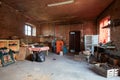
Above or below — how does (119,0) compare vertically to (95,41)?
above

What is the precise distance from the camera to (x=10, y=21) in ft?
22.1

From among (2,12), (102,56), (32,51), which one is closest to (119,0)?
(102,56)

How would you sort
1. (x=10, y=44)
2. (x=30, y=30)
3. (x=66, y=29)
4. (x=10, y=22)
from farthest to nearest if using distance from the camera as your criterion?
(x=66, y=29)
(x=30, y=30)
(x=10, y=22)
(x=10, y=44)

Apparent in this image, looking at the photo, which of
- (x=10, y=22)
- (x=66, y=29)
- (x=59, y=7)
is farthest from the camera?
(x=66, y=29)

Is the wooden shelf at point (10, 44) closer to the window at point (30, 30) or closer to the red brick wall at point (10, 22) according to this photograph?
the red brick wall at point (10, 22)

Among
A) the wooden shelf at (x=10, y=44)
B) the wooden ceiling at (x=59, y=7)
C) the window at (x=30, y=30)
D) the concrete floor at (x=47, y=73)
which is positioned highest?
the wooden ceiling at (x=59, y=7)

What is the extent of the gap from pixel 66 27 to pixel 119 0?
20.8ft

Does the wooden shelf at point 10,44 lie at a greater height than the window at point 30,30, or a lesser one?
lesser

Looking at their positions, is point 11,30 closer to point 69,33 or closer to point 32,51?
point 32,51

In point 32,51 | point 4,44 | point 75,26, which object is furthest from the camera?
point 75,26

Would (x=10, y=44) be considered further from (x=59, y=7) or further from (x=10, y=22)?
(x=59, y=7)

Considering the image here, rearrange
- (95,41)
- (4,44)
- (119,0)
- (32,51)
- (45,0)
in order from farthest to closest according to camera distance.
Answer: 1. (95,41)
2. (32,51)
3. (4,44)
4. (45,0)
5. (119,0)

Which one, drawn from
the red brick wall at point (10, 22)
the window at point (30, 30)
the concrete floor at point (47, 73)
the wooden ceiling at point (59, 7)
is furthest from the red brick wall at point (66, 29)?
the concrete floor at point (47, 73)

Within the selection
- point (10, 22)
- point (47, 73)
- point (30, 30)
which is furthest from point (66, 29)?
point (47, 73)
